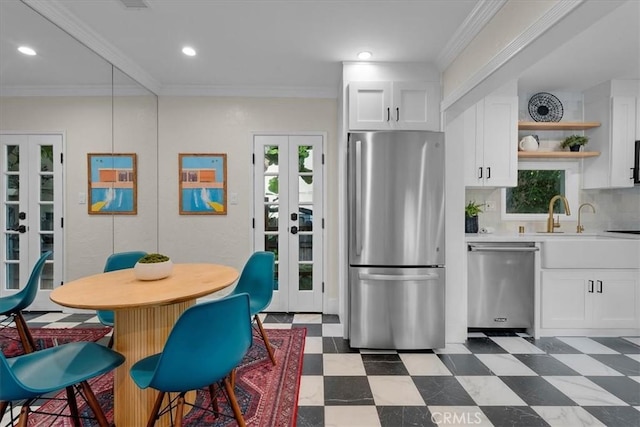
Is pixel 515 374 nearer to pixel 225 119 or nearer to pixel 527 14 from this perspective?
pixel 527 14

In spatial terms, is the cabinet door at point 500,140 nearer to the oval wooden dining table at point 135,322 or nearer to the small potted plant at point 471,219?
the small potted plant at point 471,219

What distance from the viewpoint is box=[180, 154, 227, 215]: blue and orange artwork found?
4062 mm

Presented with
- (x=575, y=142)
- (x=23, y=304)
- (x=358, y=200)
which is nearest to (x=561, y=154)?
(x=575, y=142)

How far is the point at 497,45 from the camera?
90.6 inches

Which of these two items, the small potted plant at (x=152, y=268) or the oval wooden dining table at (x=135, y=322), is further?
the small potted plant at (x=152, y=268)

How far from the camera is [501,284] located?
3.38 meters

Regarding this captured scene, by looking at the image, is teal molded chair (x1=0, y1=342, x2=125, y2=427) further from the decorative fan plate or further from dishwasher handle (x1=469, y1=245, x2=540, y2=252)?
the decorative fan plate

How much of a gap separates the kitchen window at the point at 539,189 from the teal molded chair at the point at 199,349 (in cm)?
359

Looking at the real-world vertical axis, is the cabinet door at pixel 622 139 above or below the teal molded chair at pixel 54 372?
above

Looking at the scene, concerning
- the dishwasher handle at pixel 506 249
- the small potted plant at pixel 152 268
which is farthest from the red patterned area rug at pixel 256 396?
the dishwasher handle at pixel 506 249

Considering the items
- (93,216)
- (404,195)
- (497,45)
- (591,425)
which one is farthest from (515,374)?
(93,216)

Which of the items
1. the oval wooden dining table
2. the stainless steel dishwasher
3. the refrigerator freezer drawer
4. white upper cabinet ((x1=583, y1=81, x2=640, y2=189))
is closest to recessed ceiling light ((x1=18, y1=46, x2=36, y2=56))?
the oval wooden dining table

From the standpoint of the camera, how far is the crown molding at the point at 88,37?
2.35 metres

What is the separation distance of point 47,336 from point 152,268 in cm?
162
